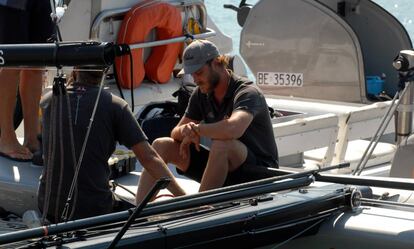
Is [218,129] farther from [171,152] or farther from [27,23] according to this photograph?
[27,23]

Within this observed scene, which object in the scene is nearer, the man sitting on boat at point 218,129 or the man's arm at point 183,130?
the man sitting on boat at point 218,129

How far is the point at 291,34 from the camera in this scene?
26.5ft

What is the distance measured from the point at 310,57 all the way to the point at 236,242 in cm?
544

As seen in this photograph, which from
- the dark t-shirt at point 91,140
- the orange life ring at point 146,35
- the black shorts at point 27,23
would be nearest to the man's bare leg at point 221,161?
the dark t-shirt at point 91,140

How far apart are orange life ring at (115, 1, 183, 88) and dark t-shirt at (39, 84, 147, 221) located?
2084 mm

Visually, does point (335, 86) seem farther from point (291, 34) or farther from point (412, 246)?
point (412, 246)

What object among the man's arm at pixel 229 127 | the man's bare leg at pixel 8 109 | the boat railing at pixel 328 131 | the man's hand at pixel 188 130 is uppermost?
the man's arm at pixel 229 127

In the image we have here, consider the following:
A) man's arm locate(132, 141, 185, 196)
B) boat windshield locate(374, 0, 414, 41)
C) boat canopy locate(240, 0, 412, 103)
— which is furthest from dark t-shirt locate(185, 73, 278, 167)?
boat windshield locate(374, 0, 414, 41)

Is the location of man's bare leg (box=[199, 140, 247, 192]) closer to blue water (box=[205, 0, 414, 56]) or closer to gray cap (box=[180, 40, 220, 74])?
gray cap (box=[180, 40, 220, 74])

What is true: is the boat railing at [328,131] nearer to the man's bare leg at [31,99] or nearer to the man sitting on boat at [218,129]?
the man sitting on boat at [218,129]

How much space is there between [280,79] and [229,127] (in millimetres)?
3902

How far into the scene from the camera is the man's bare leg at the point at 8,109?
17.2 feet

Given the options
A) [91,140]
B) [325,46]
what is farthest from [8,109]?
[325,46]

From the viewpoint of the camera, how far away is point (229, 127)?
174 inches
